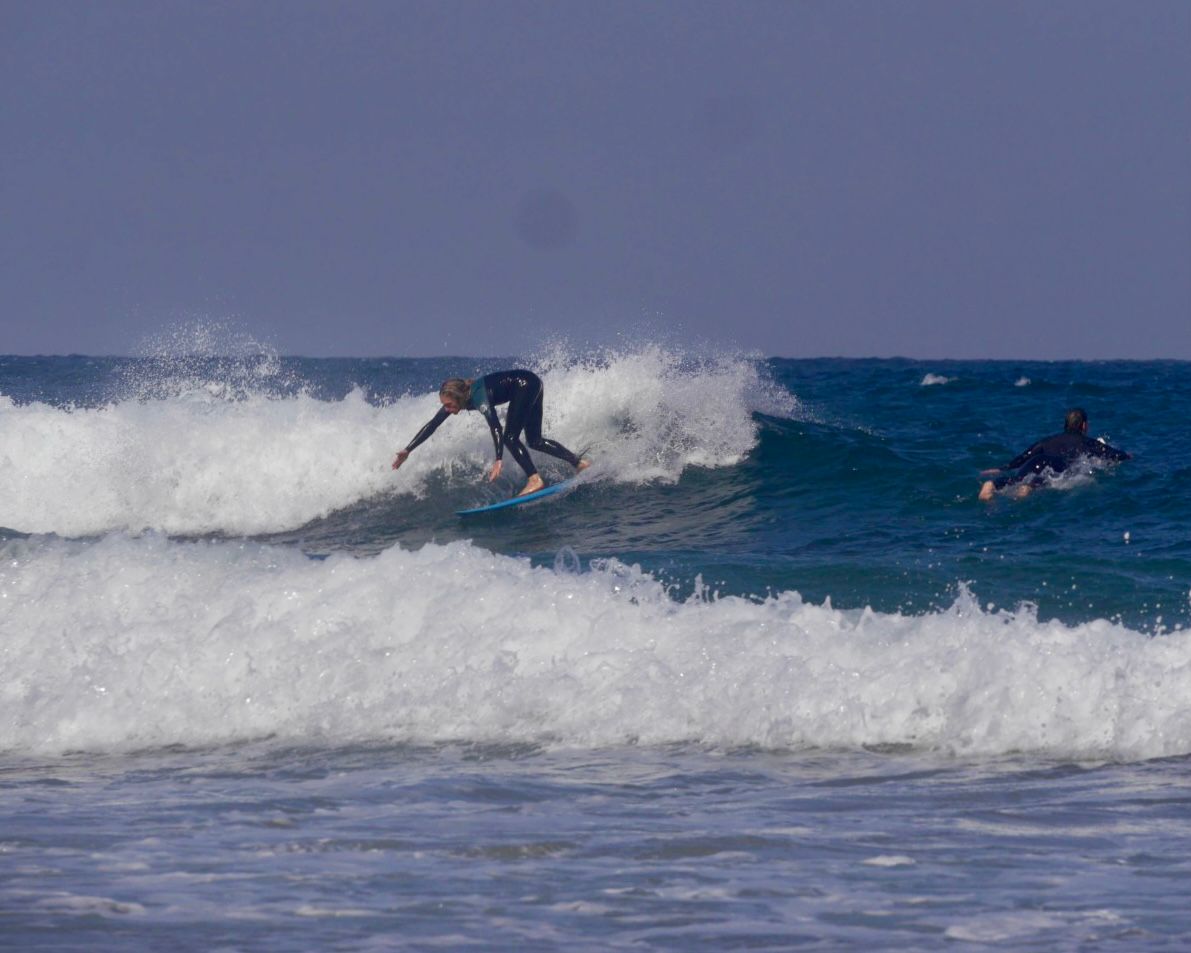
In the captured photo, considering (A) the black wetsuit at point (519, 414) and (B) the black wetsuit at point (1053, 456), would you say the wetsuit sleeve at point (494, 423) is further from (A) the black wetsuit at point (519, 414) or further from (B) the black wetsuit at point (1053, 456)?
(B) the black wetsuit at point (1053, 456)

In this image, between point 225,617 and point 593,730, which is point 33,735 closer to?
point 225,617

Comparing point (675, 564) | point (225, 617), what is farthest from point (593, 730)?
point (675, 564)

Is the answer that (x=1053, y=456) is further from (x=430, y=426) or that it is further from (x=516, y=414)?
(x=430, y=426)

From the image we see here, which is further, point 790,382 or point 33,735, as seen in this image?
point 790,382

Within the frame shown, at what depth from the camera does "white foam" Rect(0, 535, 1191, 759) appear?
6648 mm

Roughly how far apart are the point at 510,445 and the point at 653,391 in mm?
2626

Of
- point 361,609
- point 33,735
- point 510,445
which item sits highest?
point 510,445

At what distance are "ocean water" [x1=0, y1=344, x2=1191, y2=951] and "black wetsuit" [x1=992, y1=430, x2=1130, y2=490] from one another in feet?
0.65

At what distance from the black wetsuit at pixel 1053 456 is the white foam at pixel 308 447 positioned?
119 inches

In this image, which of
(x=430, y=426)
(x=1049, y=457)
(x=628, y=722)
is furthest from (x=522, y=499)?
(x=628, y=722)

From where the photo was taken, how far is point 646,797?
5.52 metres

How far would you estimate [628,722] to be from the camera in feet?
22.2

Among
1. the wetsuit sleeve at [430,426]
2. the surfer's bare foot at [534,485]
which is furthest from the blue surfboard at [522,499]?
Result: the wetsuit sleeve at [430,426]

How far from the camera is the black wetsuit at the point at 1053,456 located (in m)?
12.6
